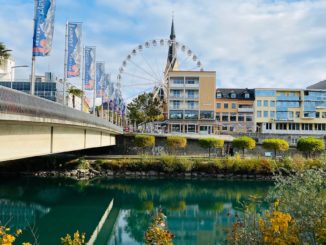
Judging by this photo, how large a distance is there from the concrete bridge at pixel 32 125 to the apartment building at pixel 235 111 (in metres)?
65.4

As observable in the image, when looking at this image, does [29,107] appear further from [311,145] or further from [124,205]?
[311,145]

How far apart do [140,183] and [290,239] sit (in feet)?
106

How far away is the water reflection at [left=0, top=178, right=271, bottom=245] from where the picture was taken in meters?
20.2

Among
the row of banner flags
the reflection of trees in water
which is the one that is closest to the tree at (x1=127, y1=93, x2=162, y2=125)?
the row of banner flags

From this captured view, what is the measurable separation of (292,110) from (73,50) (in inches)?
2723

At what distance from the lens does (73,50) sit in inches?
847

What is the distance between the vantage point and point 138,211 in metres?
27.2

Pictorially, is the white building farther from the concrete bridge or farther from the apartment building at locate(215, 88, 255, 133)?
the apartment building at locate(215, 88, 255, 133)

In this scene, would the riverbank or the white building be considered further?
the white building

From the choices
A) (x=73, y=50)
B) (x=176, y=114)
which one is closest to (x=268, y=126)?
(x=176, y=114)

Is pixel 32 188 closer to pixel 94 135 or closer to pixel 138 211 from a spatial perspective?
pixel 94 135

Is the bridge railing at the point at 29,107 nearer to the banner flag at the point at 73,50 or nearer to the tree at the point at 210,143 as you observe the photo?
the banner flag at the point at 73,50

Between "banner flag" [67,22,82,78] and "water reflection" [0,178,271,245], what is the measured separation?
8807 millimetres

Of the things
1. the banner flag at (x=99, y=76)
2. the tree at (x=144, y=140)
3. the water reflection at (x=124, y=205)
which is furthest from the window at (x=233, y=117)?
the banner flag at (x=99, y=76)
